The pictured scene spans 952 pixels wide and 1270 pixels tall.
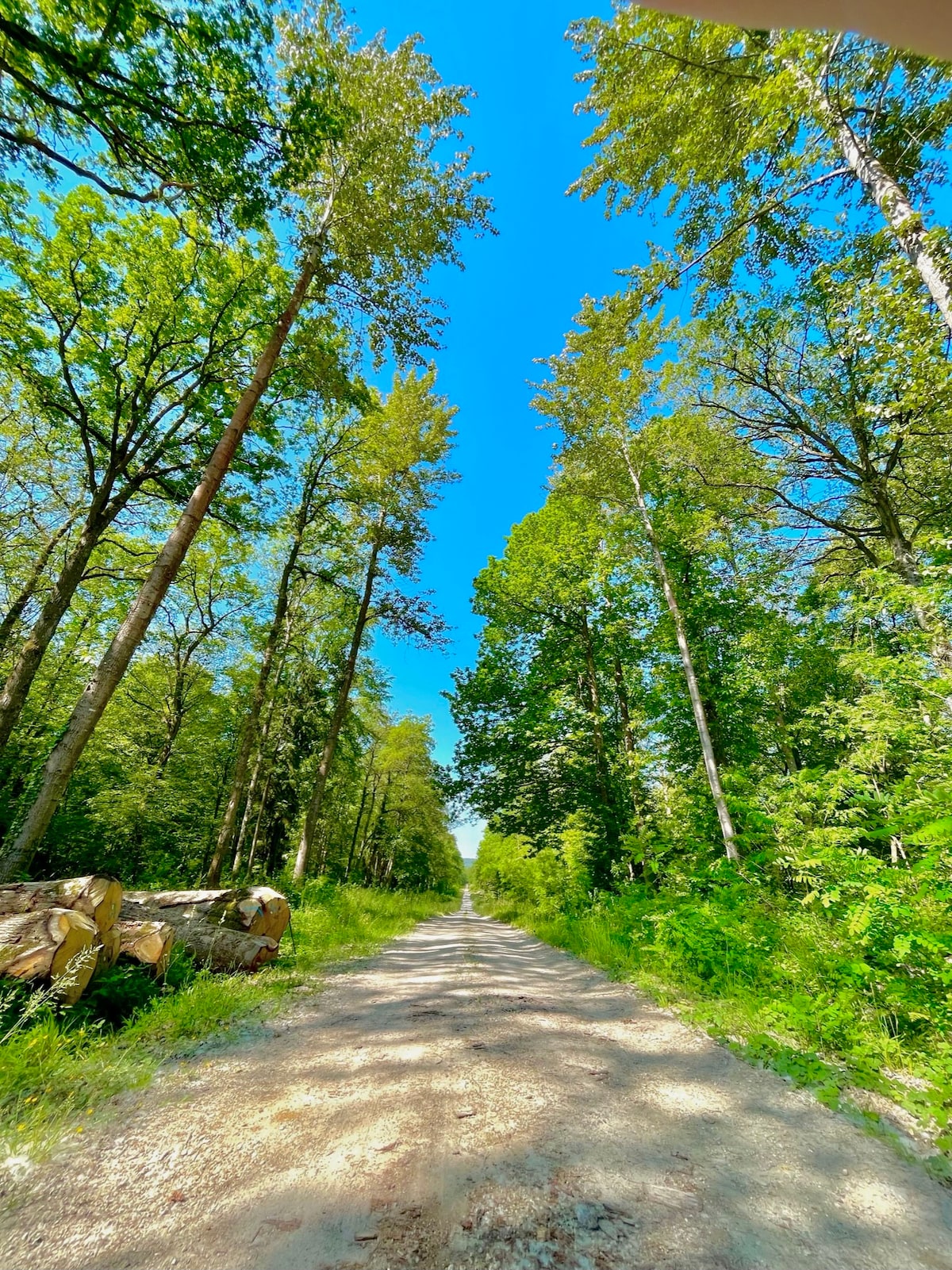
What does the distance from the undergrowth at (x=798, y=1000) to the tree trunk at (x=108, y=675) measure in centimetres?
718

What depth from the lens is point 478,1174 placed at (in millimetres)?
2074

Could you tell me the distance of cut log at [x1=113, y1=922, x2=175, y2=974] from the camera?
4520 millimetres

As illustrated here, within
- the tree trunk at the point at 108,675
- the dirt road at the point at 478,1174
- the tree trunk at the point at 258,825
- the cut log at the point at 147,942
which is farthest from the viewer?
the tree trunk at the point at 258,825

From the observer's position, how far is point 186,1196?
6.27 ft

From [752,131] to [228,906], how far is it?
1289 cm

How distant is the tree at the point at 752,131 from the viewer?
5.38 meters

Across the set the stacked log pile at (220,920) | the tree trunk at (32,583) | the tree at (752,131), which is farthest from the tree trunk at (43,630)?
the tree at (752,131)

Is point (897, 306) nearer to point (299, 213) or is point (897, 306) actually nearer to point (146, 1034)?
point (299, 213)

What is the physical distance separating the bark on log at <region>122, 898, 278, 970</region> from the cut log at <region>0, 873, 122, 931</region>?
1.29m

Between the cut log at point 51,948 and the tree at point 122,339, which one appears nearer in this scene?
the cut log at point 51,948

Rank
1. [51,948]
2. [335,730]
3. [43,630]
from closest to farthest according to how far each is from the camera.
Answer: [51,948], [43,630], [335,730]

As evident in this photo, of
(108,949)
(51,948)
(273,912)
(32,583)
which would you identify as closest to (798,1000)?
(51,948)

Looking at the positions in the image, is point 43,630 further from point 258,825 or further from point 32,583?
point 258,825

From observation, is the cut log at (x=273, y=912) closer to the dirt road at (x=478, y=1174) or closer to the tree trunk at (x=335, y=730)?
the dirt road at (x=478, y=1174)
